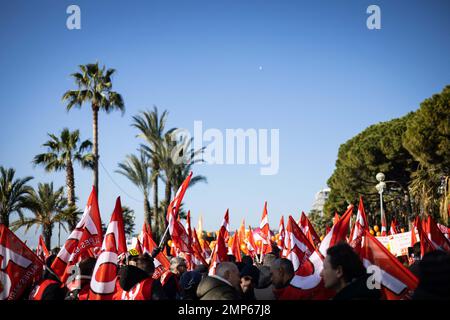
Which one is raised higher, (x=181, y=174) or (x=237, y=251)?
(x=181, y=174)

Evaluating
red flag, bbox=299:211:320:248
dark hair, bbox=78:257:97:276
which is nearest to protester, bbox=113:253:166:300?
dark hair, bbox=78:257:97:276

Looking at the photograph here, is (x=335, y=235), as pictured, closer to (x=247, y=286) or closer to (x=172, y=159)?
(x=247, y=286)

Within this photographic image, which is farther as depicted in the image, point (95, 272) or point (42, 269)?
point (42, 269)

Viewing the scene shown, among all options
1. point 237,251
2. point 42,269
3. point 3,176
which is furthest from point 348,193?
point 42,269

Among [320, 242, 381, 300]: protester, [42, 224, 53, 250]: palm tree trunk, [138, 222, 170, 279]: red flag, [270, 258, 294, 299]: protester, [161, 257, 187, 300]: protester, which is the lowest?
[42, 224, 53, 250]: palm tree trunk

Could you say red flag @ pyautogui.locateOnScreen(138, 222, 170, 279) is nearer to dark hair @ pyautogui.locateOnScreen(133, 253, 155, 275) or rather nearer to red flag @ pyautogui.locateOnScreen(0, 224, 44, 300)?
red flag @ pyautogui.locateOnScreen(0, 224, 44, 300)

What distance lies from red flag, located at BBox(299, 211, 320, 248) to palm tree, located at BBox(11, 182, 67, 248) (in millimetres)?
18889

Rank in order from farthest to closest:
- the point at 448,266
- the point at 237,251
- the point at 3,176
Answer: the point at 3,176, the point at 237,251, the point at 448,266

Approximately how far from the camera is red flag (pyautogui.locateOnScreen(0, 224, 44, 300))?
5402mm

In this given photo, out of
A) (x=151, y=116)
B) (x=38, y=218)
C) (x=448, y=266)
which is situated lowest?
(x=38, y=218)

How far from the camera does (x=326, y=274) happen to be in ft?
11.9
